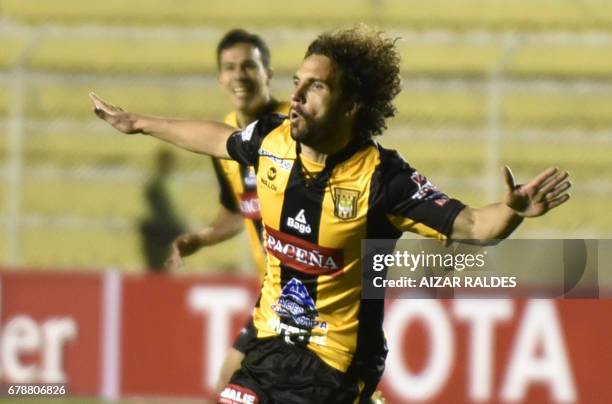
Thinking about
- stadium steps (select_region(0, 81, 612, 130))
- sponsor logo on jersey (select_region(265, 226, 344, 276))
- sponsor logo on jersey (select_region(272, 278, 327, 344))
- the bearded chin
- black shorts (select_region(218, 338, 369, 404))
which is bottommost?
black shorts (select_region(218, 338, 369, 404))

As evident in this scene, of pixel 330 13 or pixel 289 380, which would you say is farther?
pixel 330 13

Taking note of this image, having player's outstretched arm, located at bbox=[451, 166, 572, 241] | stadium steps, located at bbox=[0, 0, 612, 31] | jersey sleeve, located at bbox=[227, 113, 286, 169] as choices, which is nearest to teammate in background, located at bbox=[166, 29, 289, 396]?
jersey sleeve, located at bbox=[227, 113, 286, 169]

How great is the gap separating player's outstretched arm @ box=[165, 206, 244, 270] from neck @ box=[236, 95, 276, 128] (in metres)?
0.53

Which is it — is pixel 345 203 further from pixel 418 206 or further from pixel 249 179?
pixel 249 179

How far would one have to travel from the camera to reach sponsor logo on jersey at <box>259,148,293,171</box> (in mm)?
5262

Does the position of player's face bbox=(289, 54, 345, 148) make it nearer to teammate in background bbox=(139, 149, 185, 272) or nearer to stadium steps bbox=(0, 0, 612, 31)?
teammate in background bbox=(139, 149, 185, 272)

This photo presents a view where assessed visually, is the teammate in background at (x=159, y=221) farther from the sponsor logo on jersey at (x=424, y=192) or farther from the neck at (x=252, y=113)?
the sponsor logo on jersey at (x=424, y=192)

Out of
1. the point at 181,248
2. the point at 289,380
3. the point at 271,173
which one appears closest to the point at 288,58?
the point at 181,248

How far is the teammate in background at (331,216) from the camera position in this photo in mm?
5070

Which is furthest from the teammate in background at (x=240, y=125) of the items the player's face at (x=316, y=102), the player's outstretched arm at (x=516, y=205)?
the player's outstretched arm at (x=516, y=205)

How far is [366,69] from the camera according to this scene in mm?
5258

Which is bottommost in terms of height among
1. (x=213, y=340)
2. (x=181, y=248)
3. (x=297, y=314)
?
(x=213, y=340)

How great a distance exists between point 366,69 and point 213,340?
477cm

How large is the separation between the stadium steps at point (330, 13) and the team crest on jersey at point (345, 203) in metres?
7.71
